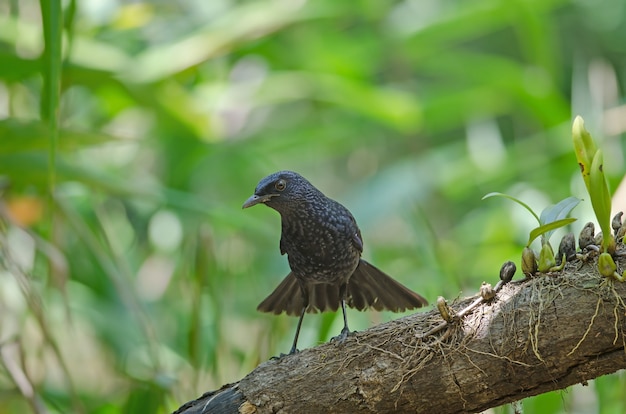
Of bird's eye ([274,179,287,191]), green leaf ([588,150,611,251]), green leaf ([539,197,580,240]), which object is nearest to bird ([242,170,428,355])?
bird's eye ([274,179,287,191])

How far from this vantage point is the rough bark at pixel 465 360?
5.88 feet

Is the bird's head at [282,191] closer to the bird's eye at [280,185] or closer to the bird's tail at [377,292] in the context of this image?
the bird's eye at [280,185]

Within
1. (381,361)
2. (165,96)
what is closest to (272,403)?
(381,361)

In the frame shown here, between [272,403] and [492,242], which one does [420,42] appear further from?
[272,403]

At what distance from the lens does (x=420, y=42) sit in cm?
530

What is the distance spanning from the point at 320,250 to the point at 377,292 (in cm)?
30

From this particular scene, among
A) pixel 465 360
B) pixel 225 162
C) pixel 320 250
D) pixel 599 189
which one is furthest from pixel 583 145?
pixel 225 162

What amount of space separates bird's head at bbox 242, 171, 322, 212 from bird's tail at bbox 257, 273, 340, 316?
0.36 m

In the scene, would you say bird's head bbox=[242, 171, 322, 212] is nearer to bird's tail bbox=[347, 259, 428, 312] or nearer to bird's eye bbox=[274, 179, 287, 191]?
bird's eye bbox=[274, 179, 287, 191]

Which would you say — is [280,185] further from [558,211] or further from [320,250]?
[558,211]

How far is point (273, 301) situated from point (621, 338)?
60.7 inches

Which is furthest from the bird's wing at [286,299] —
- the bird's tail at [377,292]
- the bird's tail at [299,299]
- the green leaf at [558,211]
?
the green leaf at [558,211]

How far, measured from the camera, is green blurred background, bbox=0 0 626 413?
3521 millimetres

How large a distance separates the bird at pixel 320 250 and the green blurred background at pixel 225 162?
410 mm
